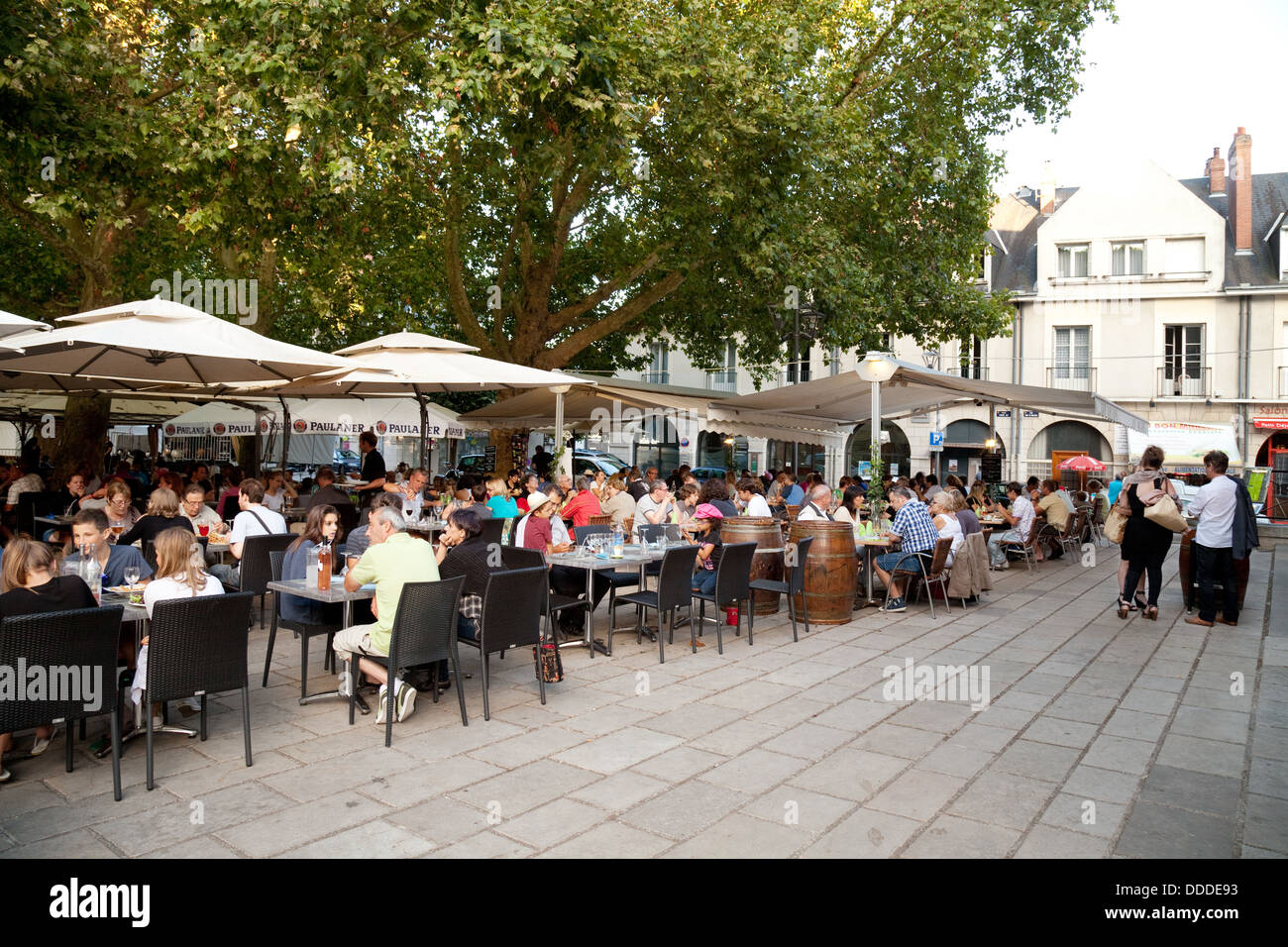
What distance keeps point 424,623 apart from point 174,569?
1.25 m

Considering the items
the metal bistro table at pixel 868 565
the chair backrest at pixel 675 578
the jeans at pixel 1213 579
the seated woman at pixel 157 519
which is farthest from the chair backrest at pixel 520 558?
the jeans at pixel 1213 579

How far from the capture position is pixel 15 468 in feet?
37.5

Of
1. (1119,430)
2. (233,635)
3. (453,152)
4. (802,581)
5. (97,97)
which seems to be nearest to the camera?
(233,635)

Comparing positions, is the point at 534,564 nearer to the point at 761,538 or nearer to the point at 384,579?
the point at 384,579

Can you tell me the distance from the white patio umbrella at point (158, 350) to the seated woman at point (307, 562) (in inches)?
73.5

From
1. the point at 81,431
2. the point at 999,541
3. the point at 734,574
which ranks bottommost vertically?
the point at 999,541

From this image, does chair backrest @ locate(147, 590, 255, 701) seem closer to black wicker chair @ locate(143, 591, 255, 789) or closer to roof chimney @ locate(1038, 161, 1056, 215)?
black wicker chair @ locate(143, 591, 255, 789)

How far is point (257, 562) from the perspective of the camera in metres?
5.87

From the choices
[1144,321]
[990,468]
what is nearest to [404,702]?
[990,468]

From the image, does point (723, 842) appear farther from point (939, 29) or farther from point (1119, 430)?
point (1119, 430)

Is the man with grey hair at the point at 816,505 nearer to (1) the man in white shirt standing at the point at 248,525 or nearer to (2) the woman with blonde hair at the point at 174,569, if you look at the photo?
(1) the man in white shirt standing at the point at 248,525

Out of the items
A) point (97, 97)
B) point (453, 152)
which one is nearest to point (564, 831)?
point (97, 97)

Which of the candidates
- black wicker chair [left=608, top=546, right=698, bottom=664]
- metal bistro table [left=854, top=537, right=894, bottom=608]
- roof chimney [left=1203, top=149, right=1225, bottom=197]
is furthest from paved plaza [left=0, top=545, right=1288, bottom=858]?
roof chimney [left=1203, top=149, right=1225, bottom=197]
